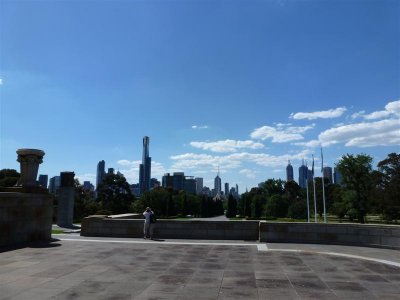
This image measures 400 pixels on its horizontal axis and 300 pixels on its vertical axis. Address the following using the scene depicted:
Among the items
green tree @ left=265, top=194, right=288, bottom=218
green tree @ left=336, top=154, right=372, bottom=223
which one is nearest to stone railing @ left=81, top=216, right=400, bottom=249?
green tree @ left=336, top=154, right=372, bottom=223

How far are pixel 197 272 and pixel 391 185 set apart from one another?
59469 millimetres

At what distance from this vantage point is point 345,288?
8.65m

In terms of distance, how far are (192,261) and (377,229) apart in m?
8.56

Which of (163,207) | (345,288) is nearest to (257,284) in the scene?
(345,288)

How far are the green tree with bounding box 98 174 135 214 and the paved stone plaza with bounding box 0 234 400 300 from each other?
54055 mm

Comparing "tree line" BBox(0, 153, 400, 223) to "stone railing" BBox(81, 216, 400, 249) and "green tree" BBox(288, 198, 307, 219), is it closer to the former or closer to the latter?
"green tree" BBox(288, 198, 307, 219)

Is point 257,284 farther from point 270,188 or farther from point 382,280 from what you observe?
point 270,188

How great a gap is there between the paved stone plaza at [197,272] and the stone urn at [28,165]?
12.2 ft

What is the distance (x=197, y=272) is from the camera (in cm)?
1037

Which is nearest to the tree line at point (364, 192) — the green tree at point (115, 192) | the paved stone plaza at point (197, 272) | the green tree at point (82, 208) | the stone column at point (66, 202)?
the green tree at point (115, 192)

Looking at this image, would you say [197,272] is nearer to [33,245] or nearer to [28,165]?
[33,245]

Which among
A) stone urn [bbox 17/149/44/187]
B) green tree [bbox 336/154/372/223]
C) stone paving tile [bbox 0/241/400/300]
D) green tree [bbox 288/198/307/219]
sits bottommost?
stone paving tile [bbox 0/241/400/300]

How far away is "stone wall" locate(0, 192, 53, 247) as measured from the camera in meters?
14.8

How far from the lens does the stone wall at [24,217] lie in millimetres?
14805
